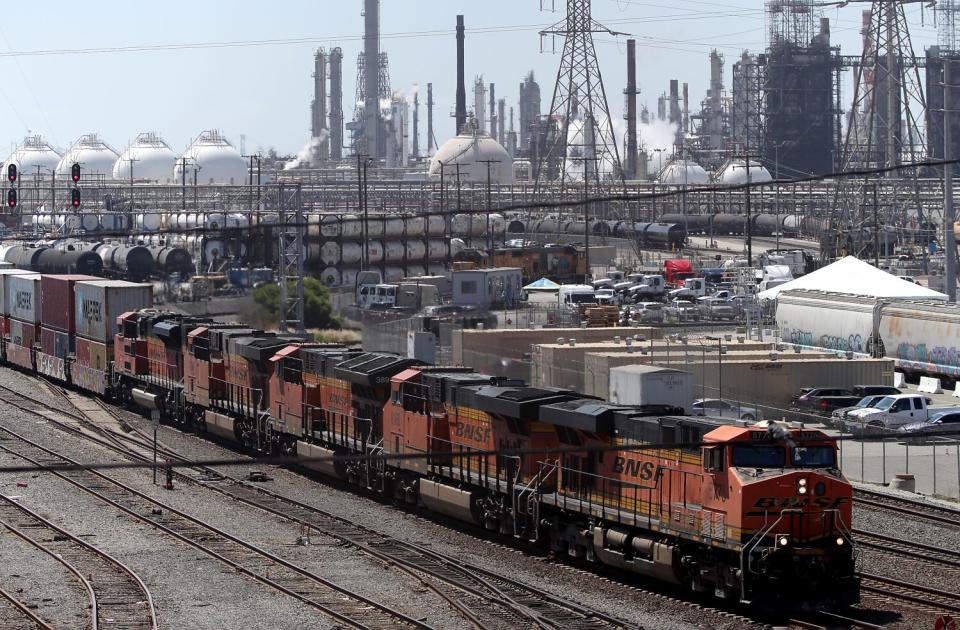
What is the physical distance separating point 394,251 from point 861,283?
26.6 metres

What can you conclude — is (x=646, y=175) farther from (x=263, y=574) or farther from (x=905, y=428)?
(x=263, y=574)

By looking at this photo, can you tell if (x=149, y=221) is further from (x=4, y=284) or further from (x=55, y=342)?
(x=55, y=342)

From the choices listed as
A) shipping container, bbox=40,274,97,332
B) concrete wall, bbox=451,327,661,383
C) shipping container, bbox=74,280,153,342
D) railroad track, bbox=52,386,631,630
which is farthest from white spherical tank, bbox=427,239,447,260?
railroad track, bbox=52,386,631,630

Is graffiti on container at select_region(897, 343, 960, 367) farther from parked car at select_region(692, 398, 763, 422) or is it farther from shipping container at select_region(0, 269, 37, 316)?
shipping container at select_region(0, 269, 37, 316)

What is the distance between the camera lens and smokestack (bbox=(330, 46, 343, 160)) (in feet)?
504

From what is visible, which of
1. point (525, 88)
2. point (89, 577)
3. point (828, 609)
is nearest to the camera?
point (828, 609)

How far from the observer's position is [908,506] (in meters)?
21.4

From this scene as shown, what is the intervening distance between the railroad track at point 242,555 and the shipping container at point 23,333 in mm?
14756

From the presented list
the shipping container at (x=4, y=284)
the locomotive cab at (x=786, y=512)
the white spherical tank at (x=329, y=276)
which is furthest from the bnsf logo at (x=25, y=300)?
the locomotive cab at (x=786, y=512)

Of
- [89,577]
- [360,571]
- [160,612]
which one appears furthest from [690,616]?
[89,577]

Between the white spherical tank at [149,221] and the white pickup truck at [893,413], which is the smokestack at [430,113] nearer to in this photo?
the white spherical tank at [149,221]

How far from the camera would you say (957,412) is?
29516 millimetres

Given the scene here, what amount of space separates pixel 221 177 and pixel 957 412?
4321 inches

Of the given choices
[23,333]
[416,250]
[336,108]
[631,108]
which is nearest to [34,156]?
[336,108]
